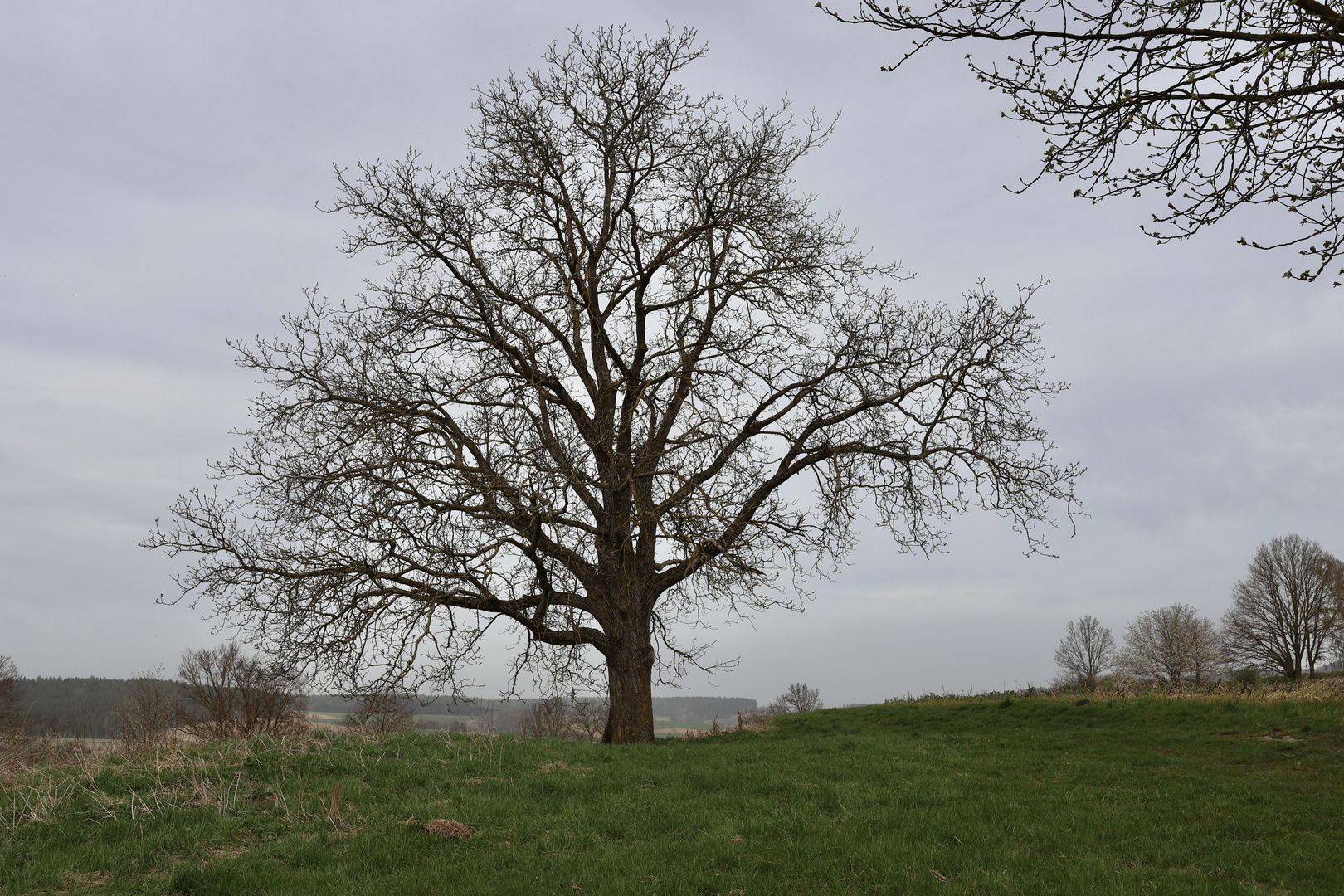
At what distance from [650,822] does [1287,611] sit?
57344 mm

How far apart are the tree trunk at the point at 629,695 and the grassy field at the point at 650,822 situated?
111 inches

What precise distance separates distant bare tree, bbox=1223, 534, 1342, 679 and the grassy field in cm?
4695

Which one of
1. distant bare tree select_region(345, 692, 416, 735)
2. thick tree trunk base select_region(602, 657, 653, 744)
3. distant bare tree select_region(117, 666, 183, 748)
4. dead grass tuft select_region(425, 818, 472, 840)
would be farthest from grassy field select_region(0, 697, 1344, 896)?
distant bare tree select_region(117, 666, 183, 748)

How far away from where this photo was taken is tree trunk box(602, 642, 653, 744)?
14398 millimetres

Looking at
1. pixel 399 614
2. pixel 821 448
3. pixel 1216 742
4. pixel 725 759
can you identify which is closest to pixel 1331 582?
pixel 1216 742

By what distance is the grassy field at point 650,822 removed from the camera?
5926 millimetres

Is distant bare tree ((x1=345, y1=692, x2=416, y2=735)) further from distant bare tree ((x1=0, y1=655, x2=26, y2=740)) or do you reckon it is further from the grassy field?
distant bare tree ((x1=0, y1=655, x2=26, y2=740))

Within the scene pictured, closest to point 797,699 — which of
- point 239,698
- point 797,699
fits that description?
point 797,699

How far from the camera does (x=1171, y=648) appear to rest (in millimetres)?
52156

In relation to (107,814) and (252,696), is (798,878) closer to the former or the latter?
(107,814)

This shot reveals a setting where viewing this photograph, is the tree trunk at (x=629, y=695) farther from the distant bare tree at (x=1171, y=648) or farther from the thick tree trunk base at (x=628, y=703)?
the distant bare tree at (x=1171, y=648)

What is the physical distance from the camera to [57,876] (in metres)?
5.78

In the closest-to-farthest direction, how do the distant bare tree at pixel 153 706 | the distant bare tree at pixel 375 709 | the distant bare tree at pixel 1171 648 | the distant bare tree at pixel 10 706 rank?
1. the distant bare tree at pixel 375 709
2. the distant bare tree at pixel 153 706
3. the distant bare tree at pixel 10 706
4. the distant bare tree at pixel 1171 648

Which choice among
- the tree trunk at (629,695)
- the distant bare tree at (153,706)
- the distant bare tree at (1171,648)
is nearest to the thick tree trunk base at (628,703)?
the tree trunk at (629,695)
